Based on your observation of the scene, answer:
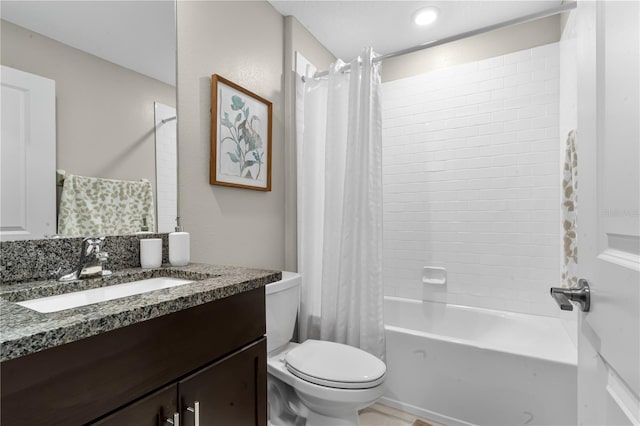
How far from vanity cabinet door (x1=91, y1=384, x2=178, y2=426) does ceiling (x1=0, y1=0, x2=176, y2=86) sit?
3.64ft

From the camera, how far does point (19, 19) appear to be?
0.98 meters

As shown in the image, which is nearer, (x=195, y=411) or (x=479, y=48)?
(x=195, y=411)

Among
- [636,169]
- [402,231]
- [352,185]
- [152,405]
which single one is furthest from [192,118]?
[402,231]

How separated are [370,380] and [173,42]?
5.48ft

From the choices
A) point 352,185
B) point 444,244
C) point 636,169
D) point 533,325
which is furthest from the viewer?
point 444,244

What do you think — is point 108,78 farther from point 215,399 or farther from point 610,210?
point 610,210

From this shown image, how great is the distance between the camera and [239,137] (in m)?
1.83

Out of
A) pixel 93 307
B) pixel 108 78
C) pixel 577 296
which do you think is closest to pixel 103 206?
pixel 108 78

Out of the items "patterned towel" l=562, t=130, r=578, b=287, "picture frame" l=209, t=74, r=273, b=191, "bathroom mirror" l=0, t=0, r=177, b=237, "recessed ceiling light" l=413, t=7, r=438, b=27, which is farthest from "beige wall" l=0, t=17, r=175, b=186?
"patterned towel" l=562, t=130, r=578, b=287

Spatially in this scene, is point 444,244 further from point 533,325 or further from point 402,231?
point 533,325

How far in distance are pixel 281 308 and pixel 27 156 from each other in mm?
1157

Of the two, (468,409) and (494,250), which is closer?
(468,409)

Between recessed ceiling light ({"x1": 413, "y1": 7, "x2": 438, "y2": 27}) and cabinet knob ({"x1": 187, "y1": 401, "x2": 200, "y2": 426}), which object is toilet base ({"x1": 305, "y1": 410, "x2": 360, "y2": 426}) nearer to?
cabinet knob ({"x1": 187, "y1": 401, "x2": 200, "y2": 426})

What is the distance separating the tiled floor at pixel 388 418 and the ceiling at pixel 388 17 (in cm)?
245
